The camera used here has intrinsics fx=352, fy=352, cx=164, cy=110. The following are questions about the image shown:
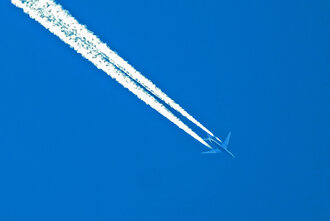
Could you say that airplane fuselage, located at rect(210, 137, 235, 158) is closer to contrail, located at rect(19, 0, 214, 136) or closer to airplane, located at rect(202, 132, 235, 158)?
airplane, located at rect(202, 132, 235, 158)

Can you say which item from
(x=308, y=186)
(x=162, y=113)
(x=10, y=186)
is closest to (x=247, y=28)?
(x=162, y=113)

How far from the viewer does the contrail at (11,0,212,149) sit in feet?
25.1

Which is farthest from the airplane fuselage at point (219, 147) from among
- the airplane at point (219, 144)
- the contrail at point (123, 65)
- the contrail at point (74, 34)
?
the contrail at point (74, 34)

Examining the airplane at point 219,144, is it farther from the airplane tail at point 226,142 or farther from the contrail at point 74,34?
the contrail at point 74,34

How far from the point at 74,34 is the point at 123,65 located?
4.67 feet

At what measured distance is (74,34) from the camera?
7.96 metres

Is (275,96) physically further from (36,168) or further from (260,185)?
(36,168)

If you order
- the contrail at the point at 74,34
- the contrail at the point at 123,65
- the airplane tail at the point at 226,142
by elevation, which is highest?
the airplane tail at the point at 226,142

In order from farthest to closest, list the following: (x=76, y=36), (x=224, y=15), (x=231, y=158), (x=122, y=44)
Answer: (x=231, y=158) < (x=224, y=15) < (x=122, y=44) < (x=76, y=36)

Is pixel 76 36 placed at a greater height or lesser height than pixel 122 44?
lesser

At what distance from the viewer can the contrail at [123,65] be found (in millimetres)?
→ 7958

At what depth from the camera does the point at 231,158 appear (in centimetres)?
1084

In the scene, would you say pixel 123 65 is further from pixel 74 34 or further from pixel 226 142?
pixel 226 142

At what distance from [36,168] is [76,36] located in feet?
12.5
